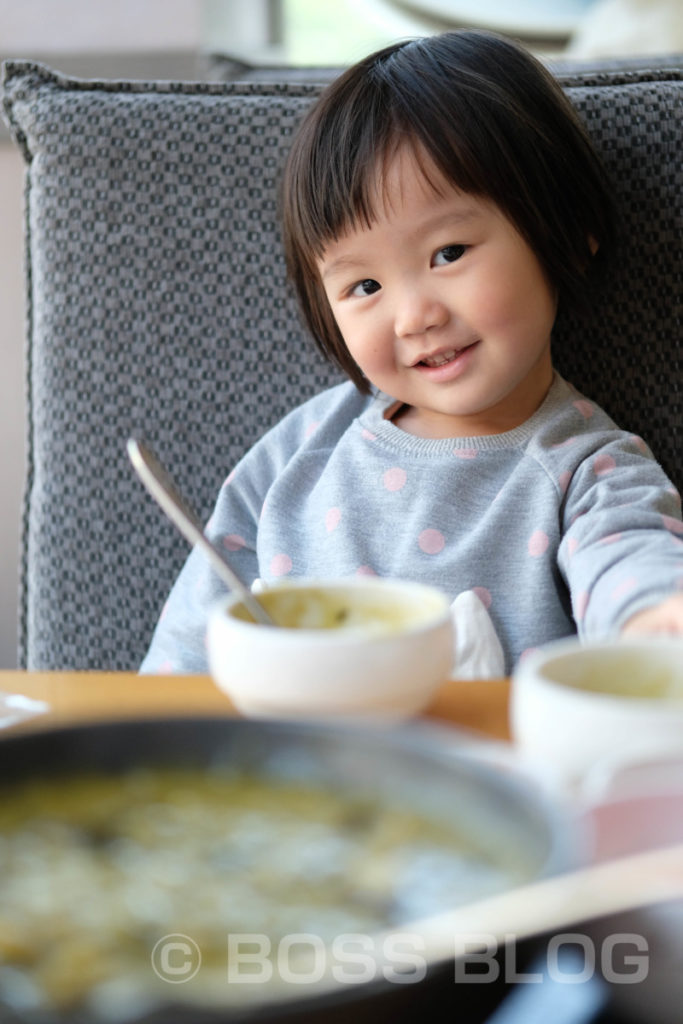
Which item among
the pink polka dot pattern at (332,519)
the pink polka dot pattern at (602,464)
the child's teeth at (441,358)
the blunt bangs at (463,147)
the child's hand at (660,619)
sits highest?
the blunt bangs at (463,147)

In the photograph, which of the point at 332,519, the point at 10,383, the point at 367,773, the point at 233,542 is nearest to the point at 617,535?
the point at 332,519

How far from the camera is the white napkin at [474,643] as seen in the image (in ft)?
2.88

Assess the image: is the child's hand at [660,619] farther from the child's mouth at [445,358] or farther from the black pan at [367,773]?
the child's mouth at [445,358]

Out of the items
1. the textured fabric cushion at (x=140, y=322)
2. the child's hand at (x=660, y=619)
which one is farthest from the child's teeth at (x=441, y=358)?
the child's hand at (x=660, y=619)

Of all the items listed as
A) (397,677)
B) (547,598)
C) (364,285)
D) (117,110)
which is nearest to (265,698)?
(397,677)

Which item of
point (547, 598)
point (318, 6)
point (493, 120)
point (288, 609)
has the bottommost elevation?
point (547, 598)

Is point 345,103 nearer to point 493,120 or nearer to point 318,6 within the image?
point 493,120

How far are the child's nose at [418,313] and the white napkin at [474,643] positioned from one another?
0.26 meters

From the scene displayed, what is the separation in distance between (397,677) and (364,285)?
64 cm

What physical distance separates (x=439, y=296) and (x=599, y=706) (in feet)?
2.13

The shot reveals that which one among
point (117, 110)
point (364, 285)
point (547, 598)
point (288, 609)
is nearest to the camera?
point (288, 609)

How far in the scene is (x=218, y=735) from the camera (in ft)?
1.21
